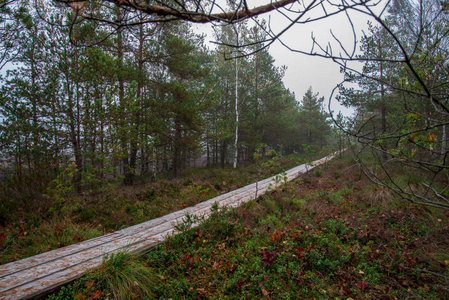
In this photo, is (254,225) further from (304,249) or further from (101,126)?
(101,126)

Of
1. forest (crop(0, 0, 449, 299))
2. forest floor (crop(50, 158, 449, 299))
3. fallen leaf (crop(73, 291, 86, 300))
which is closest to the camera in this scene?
forest (crop(0, 0, 449, 299))

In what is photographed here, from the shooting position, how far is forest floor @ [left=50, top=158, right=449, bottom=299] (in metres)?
2.85

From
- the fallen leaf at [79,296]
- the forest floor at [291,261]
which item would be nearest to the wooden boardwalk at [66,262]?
the forest floor at [291,261]

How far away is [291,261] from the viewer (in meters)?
3.46

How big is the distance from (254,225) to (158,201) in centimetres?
334

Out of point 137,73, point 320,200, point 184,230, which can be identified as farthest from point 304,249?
point 137,73

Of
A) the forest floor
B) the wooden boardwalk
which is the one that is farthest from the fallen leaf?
the wooden boardwalk

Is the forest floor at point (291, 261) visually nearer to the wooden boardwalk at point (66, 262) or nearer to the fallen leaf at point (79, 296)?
the fallen leaf at point (79, 296)

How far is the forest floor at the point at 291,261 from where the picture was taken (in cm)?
285

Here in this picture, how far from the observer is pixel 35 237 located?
3910mm

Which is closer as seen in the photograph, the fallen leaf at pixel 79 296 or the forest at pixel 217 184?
the forest at pixel 217 184

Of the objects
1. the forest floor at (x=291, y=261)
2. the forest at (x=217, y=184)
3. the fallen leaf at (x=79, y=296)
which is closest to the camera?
the forest at (x=217, y=184)

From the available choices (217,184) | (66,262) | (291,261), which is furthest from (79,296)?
(217,184)

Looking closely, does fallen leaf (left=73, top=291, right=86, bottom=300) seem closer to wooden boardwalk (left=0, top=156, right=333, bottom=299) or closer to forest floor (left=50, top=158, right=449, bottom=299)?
forest floor (left=50, top=158, right=449, bottom=299)
